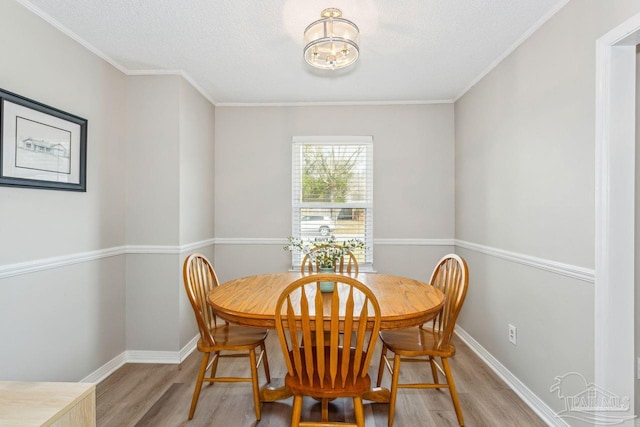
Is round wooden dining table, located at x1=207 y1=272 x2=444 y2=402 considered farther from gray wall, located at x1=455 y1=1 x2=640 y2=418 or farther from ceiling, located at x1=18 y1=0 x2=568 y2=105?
ceiling, located at x1=18 y1=0 x2=568 y2=105

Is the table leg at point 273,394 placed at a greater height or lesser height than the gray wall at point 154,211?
lesser

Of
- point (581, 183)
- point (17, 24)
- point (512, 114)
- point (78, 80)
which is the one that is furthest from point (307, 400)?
point (17, 24)

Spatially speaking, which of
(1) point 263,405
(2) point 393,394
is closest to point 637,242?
(2) point 393,394

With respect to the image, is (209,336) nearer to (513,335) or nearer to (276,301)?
(276,301)

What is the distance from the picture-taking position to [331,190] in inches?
148

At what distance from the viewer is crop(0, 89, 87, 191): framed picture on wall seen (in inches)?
72.0

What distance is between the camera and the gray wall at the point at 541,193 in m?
1.76

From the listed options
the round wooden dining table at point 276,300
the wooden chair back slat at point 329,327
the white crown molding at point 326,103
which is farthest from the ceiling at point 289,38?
the round wooden dining table at point 276,300

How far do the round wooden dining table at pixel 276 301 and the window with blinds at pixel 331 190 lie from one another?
1237 millimetres

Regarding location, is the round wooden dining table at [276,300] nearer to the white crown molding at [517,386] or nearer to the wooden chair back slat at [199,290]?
the wooden chair back slat at [199,290]

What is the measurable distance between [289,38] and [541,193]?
198 cm

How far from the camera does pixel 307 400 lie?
2.26 m

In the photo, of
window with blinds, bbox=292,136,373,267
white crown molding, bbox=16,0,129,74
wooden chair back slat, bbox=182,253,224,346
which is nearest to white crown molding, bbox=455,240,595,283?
window with blinds, bbox=292,136,373,267

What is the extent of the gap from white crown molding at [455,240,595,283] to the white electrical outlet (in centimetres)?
49
